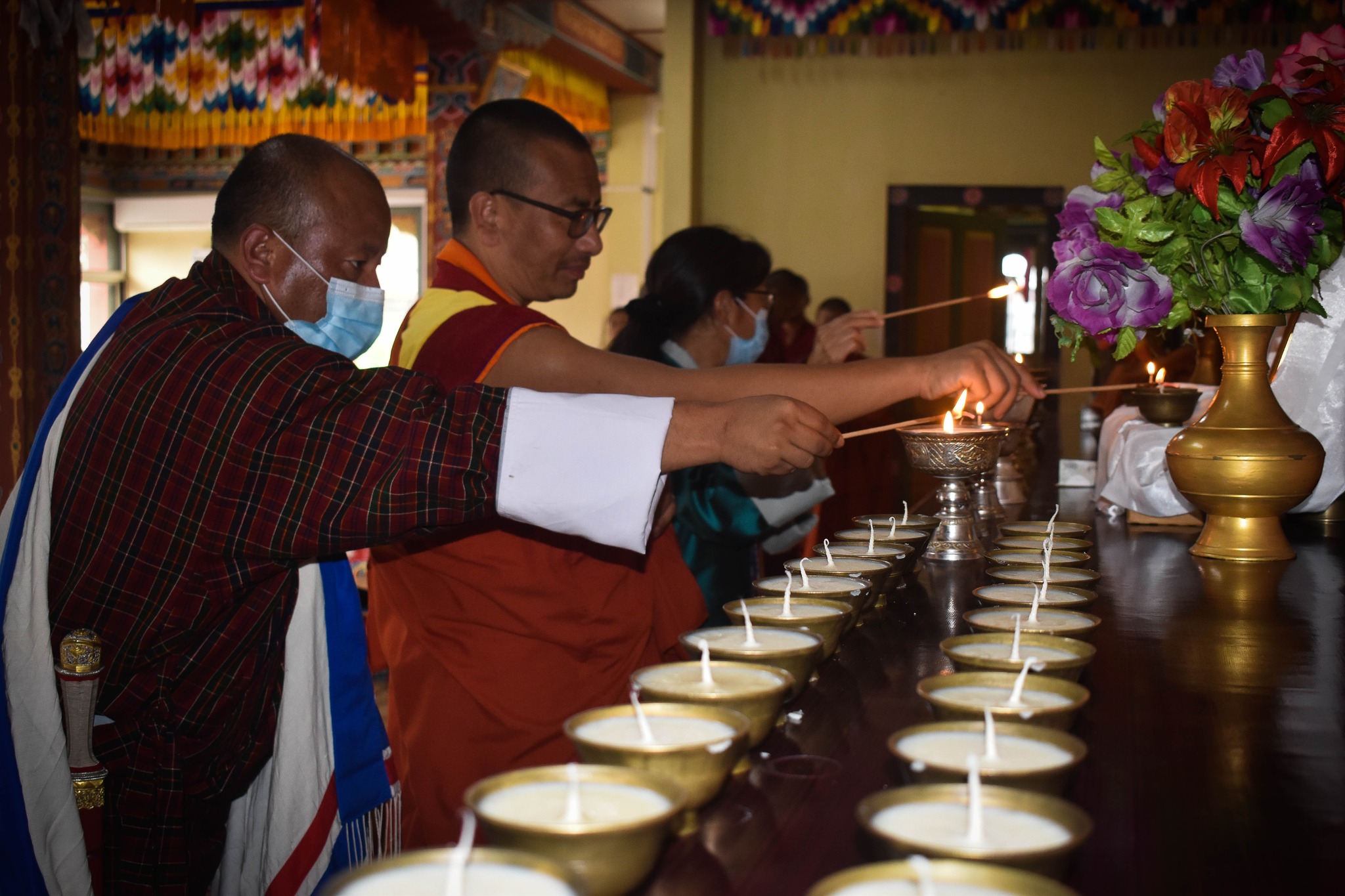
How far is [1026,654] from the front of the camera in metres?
1.02

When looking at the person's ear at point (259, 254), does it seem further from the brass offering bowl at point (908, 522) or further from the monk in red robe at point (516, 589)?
the brass offering bowl at point (908, 522)

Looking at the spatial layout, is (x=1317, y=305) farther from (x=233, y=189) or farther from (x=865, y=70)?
(x=865, y=70)

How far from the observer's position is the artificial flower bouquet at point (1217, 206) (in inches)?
61.5

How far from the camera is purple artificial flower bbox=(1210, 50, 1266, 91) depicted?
170 cm

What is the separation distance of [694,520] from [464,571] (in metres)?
1.11

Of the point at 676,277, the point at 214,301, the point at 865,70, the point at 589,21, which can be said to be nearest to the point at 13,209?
the point at 676,277

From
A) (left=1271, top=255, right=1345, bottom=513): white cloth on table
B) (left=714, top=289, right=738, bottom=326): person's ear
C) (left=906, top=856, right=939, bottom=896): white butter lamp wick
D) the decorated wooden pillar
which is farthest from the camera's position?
the decorated wooden pillar

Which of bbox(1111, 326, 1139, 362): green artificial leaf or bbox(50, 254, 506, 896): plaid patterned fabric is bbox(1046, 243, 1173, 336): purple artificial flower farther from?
bbox(50, 254, 506, 896): plaid patterned fabric

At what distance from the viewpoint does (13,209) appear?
391 cm

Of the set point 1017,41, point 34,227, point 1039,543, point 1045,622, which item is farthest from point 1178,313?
point 1017,41

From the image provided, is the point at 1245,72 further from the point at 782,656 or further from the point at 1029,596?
the point at 782,656

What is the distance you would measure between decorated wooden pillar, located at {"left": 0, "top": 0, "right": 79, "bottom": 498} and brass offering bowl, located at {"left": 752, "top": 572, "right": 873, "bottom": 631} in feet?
11.4

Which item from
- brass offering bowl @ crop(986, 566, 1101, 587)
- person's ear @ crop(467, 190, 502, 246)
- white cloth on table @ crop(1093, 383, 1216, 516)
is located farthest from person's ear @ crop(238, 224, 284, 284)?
white cloth on table @ crop(1093, 383, 1216, 516)

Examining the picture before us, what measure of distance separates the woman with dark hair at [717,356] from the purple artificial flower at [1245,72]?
1.19 m
